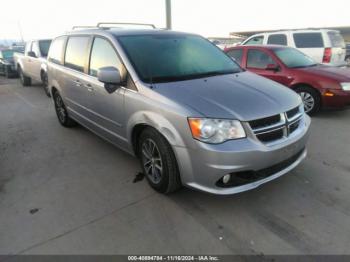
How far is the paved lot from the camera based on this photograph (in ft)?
7.55

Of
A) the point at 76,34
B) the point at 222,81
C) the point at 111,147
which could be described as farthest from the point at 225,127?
the point at 76,34

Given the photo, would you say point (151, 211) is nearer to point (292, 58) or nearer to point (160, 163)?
point (160, 163)

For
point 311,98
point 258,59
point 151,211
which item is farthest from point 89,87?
point 311,98

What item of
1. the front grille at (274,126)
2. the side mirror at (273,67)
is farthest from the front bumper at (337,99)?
the front grille at (274,126)

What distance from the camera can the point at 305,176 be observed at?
329cm

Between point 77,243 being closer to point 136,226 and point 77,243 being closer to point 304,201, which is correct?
point 136,226

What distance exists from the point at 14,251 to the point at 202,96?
6.99 ft

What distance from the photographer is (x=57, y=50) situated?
16.6ft

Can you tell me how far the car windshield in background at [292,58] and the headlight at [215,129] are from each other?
13.7 ft

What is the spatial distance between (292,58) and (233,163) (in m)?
4.68

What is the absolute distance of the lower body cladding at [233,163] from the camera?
232 cm

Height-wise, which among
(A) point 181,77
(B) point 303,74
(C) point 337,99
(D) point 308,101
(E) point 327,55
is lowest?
(D) point 308,101

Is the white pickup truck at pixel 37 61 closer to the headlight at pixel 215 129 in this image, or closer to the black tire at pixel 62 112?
the black tire at pixel 62 112

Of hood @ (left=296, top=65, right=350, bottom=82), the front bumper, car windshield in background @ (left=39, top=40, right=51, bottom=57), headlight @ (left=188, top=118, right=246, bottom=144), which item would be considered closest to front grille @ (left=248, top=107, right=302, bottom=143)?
headlight @ (left=188, top=118, right=246, bottom=144)
